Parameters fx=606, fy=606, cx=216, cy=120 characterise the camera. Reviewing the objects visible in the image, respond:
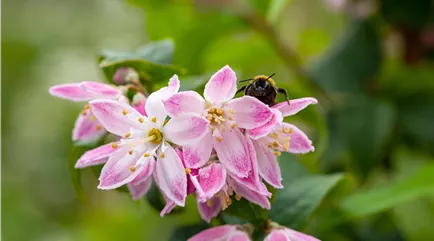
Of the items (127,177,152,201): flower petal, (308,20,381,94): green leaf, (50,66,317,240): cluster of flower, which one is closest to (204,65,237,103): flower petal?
(50,66,317,240): cluster of flower

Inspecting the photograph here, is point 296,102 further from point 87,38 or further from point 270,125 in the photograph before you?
point 87,38

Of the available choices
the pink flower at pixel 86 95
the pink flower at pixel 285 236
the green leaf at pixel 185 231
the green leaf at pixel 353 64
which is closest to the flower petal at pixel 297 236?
the pink flower at pixel 285 236

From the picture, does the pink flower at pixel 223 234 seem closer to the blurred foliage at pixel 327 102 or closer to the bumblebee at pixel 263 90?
the blurred foliage at pixel 327 102

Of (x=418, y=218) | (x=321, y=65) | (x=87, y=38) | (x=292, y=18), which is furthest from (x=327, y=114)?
(x=87, y=38)

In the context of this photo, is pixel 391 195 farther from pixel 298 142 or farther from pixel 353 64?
pixel 353 64

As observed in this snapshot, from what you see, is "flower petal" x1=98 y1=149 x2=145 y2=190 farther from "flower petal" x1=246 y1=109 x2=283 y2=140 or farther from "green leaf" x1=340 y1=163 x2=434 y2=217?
"green leaf" x1=340 y1=163 x2=434 y2=217

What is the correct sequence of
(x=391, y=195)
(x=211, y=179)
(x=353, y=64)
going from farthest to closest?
(x=353, y=64) < (x=391, y=195) < (x=211, y=179)

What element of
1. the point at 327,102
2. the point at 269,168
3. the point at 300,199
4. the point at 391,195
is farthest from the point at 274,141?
the point at 327,102
